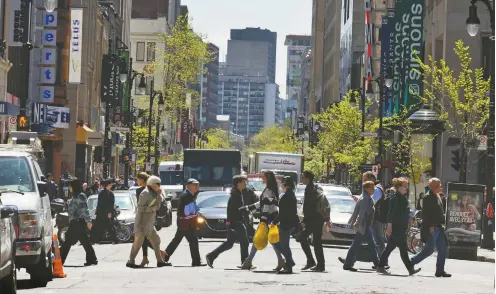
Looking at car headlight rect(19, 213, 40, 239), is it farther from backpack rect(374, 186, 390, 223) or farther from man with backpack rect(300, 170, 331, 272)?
backpack rect(374, 186, 390, 223)

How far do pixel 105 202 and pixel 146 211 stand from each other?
742 cm

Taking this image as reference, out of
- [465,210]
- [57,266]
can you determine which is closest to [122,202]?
[465,210]

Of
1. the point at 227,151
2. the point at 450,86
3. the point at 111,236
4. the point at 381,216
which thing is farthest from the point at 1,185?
the point at 227,151

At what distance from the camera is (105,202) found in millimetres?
31750

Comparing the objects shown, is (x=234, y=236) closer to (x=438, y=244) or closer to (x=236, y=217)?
(x=236, y=217)

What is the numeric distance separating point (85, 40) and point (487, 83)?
37608 mm

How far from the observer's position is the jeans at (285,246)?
77.8 feet

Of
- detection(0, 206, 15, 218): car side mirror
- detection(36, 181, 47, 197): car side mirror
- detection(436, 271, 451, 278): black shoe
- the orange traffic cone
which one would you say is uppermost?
detection(36, 181, 47, 197): car side mirror

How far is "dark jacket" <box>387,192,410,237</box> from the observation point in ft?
79.2

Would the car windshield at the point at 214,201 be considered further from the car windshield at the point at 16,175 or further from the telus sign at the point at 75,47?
the telus sign at the point at 75,47

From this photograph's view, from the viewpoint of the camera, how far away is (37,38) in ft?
192

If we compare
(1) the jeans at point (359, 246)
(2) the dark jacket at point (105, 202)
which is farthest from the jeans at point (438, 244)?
(2) the dark jacket at point (105, 202)

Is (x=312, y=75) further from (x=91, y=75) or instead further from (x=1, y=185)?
(x=1, y=185)

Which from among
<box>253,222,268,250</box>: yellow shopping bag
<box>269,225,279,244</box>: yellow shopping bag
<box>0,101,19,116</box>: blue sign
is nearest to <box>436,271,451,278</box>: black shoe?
<box>269,225,279,244</box>: yellow shopping bag
